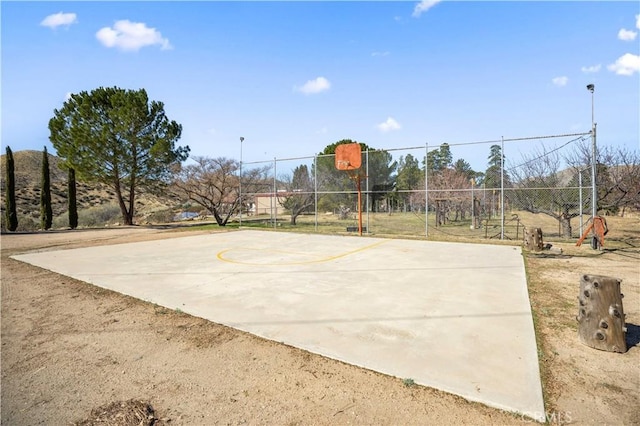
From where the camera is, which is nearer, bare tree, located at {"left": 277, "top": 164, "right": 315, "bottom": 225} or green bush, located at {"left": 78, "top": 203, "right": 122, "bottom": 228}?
bare tree, located at {"left": 277, "top": 164, "right": 315, "bottom": 225}

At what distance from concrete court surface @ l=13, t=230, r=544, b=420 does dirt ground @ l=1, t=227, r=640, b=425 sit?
0.18 m

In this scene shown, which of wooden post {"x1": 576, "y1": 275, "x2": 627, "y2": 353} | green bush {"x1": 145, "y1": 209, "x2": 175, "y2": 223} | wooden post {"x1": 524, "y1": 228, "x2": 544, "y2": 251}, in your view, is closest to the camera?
wooden post {"x1": 576, "y1": 275, "x2": 627, "y2": 353}

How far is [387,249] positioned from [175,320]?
6.53m

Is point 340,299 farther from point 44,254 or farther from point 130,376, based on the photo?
point 44,254

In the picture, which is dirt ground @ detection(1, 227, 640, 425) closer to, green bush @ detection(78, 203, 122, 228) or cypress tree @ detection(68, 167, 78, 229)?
cypress tree @ detection(68, 167, 78, 229)

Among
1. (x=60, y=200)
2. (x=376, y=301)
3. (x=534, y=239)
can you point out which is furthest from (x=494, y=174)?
(x=60, y=200)

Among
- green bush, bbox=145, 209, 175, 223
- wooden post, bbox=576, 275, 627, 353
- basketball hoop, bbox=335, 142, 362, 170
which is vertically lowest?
wooden post, bbox=576, 275, 627, 353

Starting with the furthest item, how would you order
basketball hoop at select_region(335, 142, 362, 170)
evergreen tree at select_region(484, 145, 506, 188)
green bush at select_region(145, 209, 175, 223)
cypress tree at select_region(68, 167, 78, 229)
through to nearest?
green bush at select_region(145, 209, 175, 223), cypress tree at select_region(68, 167, 78, 229), evergreen tree at select_region(484, 145, 506, 188), basketball hoop at select_region(335, 142, 362, 170)

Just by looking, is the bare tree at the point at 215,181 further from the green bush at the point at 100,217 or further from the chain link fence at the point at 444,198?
the green bush at the point at 100,217

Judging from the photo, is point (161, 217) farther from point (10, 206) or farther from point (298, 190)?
point (298, 190)

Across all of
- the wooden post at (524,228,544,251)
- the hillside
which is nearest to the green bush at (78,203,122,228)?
the hillside

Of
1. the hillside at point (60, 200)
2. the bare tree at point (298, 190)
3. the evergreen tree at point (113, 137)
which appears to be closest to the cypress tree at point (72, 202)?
the evergreen tree at point (113, 137)

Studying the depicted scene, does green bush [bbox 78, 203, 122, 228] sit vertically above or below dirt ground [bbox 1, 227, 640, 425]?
above

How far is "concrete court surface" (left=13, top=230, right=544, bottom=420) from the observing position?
2.84 m
